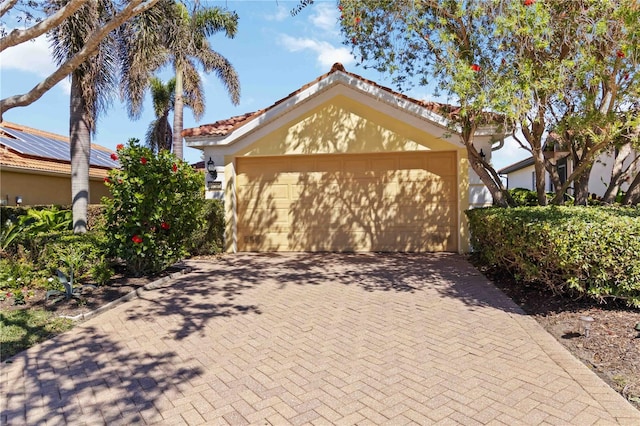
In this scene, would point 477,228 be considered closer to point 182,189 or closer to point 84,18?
point 182,189

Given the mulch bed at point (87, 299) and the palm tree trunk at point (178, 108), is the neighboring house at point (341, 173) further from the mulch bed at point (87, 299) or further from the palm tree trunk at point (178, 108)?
the palm tree trunk at point (178, 108)

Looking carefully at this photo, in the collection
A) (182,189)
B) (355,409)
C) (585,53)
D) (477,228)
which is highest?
(585,53)

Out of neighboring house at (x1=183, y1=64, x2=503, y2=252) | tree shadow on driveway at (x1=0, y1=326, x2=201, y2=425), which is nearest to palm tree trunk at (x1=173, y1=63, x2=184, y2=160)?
neighboring house at (x1=183, y1=64, x2=503, y2=252)

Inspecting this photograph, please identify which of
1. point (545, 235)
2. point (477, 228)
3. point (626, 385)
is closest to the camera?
point (626, 385)

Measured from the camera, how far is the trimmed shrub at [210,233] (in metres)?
10.1

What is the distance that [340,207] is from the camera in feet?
35.3

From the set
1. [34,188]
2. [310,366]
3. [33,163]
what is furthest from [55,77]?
[34,188]

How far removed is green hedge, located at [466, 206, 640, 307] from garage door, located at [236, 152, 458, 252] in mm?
4822

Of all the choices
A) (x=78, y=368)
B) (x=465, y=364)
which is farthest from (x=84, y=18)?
(x=465, y=364)

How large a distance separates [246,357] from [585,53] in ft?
19.0

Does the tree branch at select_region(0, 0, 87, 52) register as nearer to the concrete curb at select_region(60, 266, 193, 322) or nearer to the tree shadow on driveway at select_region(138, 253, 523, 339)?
the concrete curb at select_region(60, 266, 193, 322)

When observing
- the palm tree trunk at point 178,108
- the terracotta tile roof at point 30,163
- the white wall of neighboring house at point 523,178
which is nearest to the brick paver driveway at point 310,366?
the terracotta tile roof at point 30,163

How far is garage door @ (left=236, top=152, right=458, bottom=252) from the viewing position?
10.4 m

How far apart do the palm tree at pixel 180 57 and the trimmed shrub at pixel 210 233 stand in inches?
185
